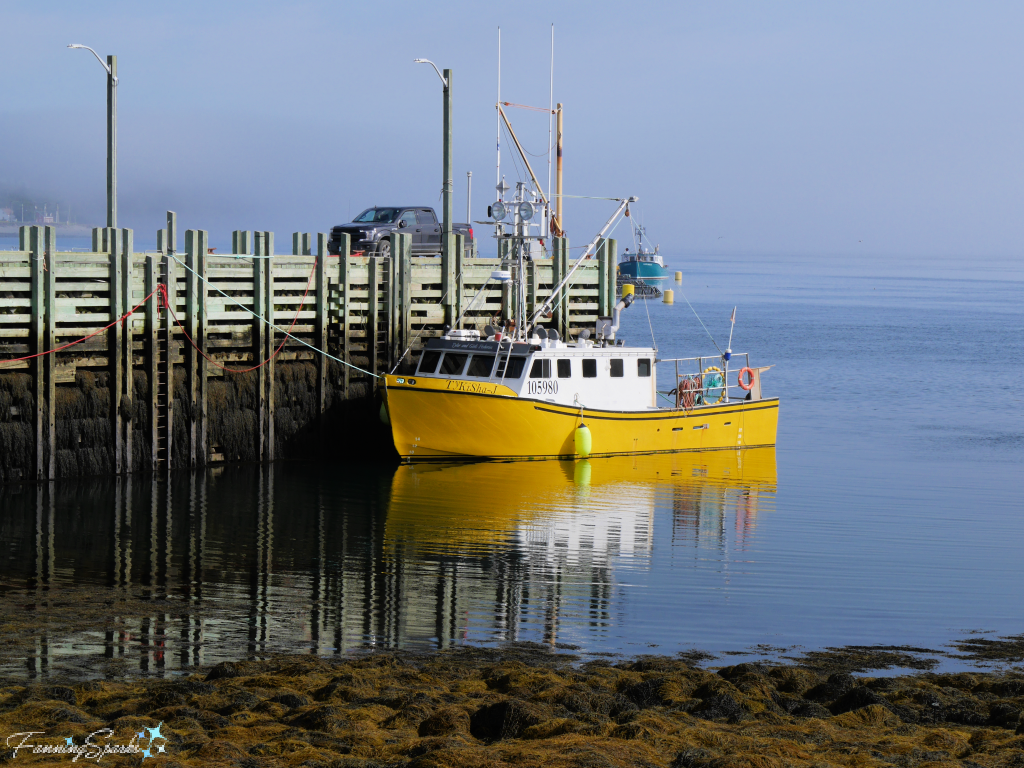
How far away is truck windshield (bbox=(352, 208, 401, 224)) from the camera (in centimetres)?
2820

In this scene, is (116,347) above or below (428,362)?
above

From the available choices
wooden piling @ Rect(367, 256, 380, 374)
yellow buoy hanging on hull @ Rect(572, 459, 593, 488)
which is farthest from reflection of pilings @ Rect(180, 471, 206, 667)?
yellow buoy hanging on hull @ Rect(572, 459, 593, 488)

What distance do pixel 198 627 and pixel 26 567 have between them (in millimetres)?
3535

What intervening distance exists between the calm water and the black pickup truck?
22.9 feet

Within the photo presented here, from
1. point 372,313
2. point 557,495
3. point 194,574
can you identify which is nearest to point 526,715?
point 194,574

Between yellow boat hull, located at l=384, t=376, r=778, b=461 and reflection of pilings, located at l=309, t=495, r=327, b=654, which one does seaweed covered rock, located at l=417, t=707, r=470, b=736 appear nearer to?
reflection of pilings, located at l=309, t=495, r=327, b=654

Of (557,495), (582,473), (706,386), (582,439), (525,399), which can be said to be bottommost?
(557,495)

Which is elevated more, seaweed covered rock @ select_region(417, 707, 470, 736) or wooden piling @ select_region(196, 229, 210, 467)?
wooden piling @ select_region(196, 229, 210, 467)

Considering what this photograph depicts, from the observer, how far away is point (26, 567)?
14.1 meters

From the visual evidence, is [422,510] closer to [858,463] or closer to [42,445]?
[42,445]

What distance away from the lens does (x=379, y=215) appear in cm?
2838

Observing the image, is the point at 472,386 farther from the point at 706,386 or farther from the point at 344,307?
the point at 706,386

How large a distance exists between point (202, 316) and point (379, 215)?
8949mm

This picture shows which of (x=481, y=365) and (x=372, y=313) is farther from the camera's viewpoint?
(x=372, y=313)
